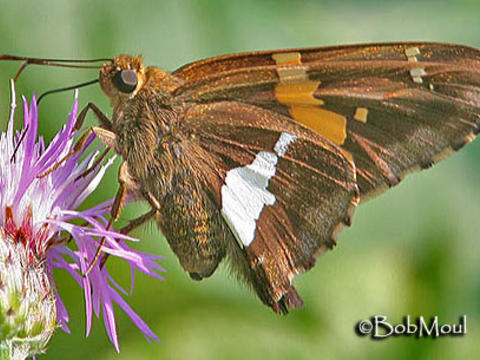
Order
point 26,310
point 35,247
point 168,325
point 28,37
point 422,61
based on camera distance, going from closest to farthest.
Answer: point 26,310 < point 35,247 < point 422,61 < point 168,325 < point 28,37

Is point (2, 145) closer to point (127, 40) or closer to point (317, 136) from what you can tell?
point (317, 136)

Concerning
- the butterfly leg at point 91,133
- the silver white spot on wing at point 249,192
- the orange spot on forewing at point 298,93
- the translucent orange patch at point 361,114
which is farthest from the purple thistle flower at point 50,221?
the translucent orange patch at point 361,114

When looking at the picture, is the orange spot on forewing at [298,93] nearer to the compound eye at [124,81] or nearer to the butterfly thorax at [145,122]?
the butterfly thorax at [145,122]

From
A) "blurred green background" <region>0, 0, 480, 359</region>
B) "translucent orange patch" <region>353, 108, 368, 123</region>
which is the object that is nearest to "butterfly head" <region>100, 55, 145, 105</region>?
"translucent orange patch" <region>353, 108, 368, 123</region>

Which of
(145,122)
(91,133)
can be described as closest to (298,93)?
(145,122)

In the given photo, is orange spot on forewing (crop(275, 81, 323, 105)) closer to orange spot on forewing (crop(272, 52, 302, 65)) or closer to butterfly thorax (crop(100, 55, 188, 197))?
orange spot on forewing (crop(272, 52, 302, 65))

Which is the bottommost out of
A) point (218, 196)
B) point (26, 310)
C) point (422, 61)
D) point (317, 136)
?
point (26, 310)

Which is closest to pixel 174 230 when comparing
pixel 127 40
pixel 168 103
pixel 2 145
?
pixel 168 103

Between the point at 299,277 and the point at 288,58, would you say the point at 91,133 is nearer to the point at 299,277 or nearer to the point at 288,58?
the point at 288,58
